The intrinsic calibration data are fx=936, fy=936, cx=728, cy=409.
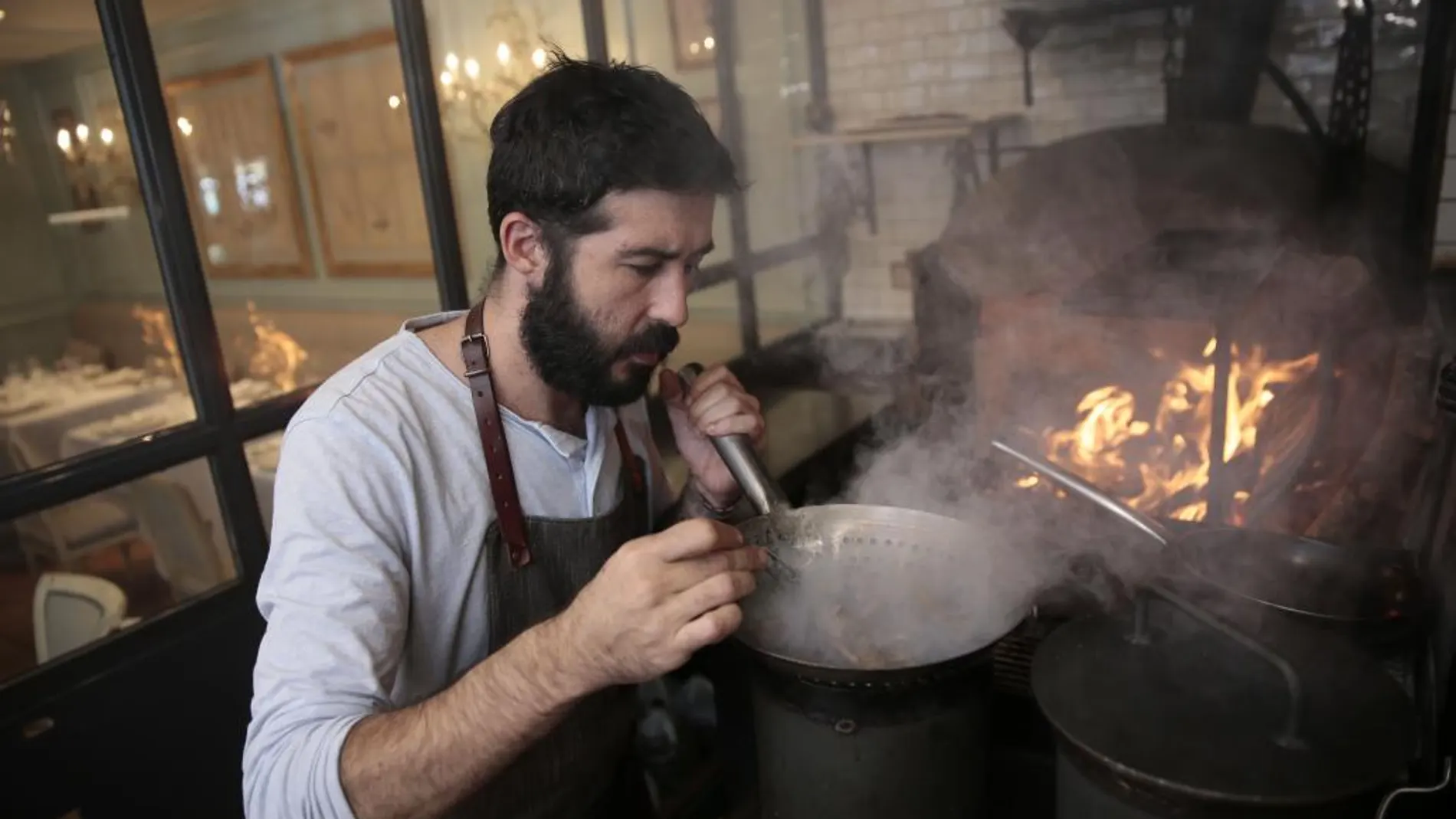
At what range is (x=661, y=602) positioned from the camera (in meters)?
1.17

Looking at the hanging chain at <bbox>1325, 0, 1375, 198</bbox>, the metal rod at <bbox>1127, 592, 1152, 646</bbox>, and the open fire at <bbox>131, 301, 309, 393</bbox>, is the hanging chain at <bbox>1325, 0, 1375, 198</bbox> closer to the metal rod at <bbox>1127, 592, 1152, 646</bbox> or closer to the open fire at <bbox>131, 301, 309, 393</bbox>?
the metal rod at <bbox>1127, 592, 1152, 646</bbox>

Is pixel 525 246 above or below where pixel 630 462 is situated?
above

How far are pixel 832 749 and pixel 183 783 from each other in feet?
5.20

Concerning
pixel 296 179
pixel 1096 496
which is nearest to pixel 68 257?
pixel 296 179

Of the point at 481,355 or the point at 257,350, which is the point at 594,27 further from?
the point at 481,355

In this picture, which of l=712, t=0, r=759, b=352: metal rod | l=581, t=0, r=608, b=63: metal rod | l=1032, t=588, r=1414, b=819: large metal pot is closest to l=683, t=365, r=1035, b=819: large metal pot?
l=1032, t=588, r=1414, b=819: large metal pot

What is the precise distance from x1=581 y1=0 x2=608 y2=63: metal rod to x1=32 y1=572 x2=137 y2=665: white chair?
217 centimetres

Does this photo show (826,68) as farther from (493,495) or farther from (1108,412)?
(493,495)

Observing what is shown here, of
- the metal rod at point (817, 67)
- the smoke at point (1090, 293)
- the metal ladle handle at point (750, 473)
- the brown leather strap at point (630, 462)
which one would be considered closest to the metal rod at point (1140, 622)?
the smoke at point (1090, 293)

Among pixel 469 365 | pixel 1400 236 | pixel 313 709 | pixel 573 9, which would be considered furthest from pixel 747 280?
pixel 313 709

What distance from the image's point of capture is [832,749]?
1542 mm

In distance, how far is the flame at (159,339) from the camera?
2.22 meters

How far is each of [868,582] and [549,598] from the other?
563 mm

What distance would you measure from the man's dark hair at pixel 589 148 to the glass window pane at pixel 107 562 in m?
1.26
